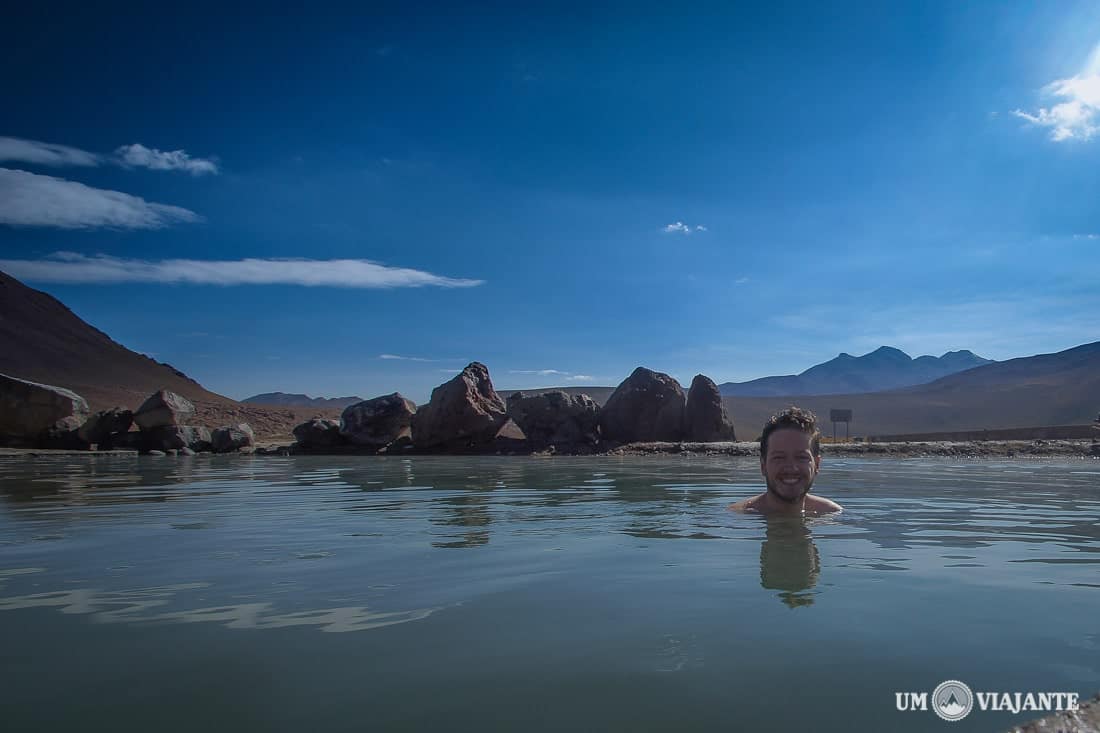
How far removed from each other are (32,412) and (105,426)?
1.98 meters

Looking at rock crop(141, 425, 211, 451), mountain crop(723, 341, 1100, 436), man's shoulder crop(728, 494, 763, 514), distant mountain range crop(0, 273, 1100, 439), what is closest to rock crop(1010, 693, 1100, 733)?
man's shoulder crop(728, 494, 763, 514)

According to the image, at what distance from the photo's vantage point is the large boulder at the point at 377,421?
72.7 feet

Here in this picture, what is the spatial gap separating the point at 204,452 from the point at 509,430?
10167 millimetres

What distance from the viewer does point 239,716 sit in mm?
1727

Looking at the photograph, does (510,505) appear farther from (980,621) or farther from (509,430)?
(509,430)

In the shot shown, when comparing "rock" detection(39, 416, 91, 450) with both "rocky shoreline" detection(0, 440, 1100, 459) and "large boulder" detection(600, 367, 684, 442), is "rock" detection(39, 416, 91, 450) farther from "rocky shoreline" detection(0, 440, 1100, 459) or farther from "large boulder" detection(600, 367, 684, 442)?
"large boulder" detection(600, 367, 684, 442)

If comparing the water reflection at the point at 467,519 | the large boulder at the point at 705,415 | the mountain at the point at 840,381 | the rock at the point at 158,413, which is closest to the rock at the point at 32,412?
the rock at the point at 158,413

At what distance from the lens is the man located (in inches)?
225

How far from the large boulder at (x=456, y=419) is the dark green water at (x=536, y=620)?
15381 millimetres

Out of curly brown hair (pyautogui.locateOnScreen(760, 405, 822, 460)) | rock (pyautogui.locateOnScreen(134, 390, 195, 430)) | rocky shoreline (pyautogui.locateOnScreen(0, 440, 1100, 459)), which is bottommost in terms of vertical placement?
rocky shoreline (pyautogui.locateOnScreen(0, 440, 1100, 459))

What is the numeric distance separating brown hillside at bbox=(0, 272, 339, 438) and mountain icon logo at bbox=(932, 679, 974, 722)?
134 feet

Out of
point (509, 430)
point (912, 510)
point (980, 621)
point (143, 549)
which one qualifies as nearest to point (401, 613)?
point (980, 621)

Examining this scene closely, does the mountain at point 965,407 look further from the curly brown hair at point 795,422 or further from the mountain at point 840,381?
the mountain at point 840,381

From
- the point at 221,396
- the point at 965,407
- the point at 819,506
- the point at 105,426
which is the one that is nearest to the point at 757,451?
the point at 819,506
